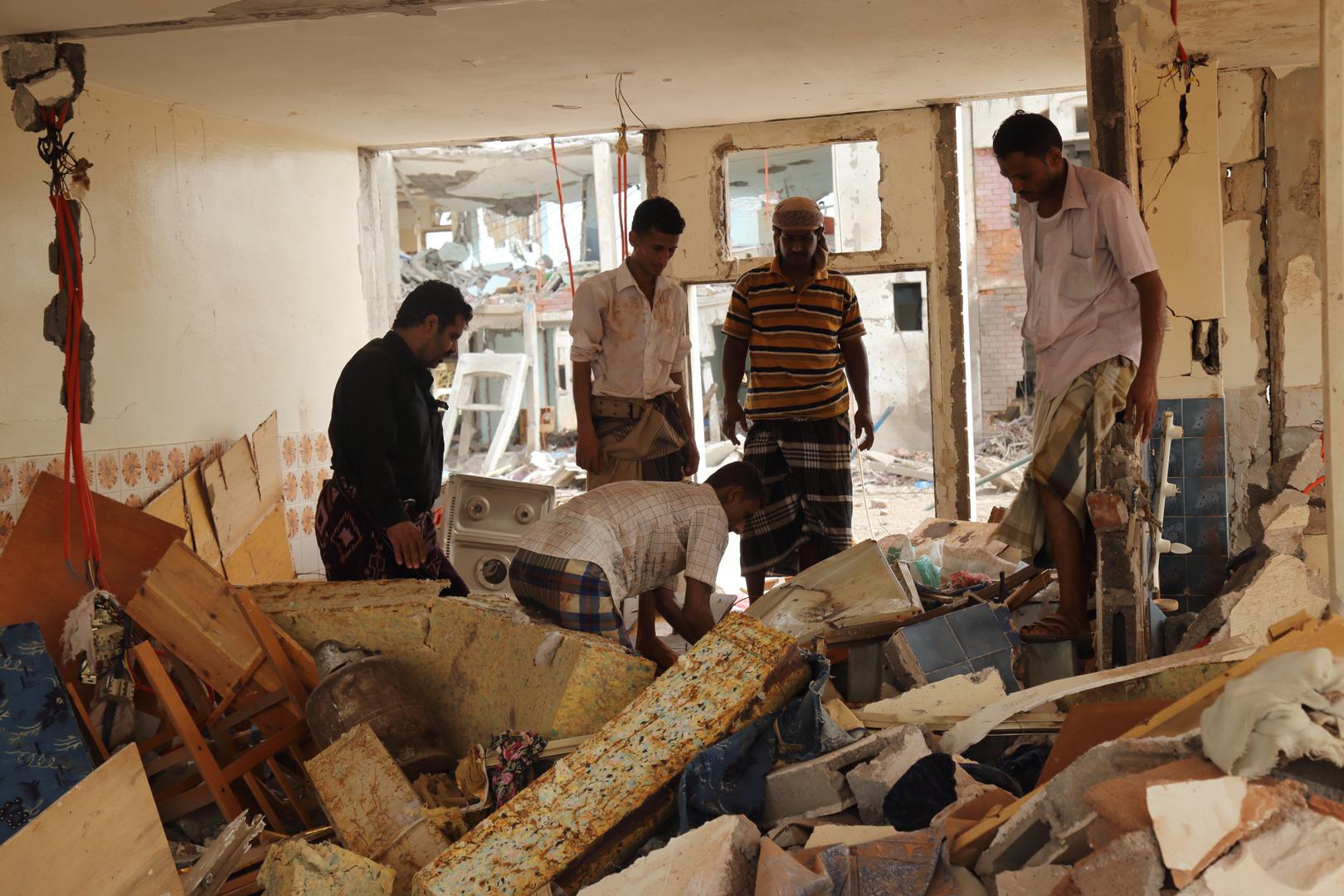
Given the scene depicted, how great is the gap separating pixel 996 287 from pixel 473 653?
1741 cm

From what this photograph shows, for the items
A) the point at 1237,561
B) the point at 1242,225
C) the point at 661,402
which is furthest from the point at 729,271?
the point at 1237,561

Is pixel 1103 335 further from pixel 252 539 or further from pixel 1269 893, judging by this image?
pixel 252 539

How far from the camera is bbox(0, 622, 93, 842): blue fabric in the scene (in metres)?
3.65

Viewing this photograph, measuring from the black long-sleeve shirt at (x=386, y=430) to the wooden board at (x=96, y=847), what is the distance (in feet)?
5.38

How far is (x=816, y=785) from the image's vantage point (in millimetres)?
3180

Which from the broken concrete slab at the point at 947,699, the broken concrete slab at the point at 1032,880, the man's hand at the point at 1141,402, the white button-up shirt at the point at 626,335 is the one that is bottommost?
the broken concrete slab at the point at 947,699

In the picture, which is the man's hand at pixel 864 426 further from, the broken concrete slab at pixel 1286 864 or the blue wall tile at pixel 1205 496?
the broken concrete slab at pixel 1286 864

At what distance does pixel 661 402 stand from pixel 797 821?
112 inches

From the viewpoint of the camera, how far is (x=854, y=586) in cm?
467

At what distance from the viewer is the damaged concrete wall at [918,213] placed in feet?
25.1

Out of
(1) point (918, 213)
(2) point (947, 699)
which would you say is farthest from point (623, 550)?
(1) point (918, 213)

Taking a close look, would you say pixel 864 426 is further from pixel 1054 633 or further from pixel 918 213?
pixel 918 213

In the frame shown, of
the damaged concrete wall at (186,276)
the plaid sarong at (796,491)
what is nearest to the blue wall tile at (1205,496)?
the plaid sarong at (796,491)

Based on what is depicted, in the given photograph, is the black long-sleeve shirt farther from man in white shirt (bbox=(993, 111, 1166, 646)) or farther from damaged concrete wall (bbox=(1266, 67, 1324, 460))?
damaged concrete wall (bbox=(1266, 67, 1324, 460))
